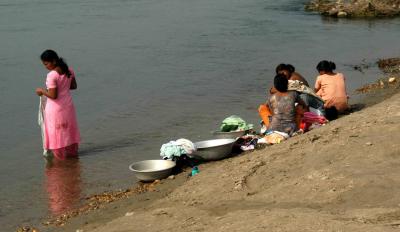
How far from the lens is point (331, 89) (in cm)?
Result: 1022

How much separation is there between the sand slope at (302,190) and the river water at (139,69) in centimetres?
212

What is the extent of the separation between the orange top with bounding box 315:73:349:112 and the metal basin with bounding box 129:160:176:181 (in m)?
3.26

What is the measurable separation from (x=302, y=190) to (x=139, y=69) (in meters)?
13.2

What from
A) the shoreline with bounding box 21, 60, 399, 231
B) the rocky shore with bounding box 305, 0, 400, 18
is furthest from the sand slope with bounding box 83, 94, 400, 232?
the rocky shore with bounding box 305, 0, 400, 18

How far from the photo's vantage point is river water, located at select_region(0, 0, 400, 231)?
930cm

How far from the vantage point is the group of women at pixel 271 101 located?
870cm

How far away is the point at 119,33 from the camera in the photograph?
1001 inches

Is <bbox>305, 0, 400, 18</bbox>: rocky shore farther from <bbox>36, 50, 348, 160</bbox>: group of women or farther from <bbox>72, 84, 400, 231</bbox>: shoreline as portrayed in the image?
<bbox>72, 84, 400, 231</bbox>: shoreline

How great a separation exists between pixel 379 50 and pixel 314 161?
14.9 m

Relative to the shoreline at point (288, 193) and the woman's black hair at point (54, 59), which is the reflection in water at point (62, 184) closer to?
the shoreline at point (288, 193)

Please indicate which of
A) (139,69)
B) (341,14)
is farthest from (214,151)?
(341,14)

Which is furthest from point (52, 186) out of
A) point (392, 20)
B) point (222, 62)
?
point (392, 20)

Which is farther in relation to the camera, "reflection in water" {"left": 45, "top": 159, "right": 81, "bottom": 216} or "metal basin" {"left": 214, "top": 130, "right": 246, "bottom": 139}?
"metal basin" {"left": 214, "top": 130, "right": 246, "bottom": 139}

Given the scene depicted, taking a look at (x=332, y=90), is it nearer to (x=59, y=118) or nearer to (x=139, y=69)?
(x=59, y=118)
